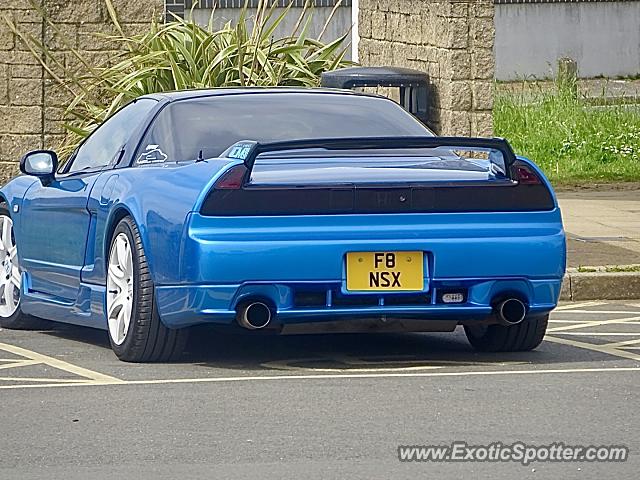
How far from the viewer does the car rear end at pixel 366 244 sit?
726 cm

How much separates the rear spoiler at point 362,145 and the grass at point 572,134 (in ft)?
35.5

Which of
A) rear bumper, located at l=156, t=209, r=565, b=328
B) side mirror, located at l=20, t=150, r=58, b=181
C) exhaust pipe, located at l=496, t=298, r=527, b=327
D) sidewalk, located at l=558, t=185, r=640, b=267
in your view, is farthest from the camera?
sidewalk, located at l=558, t=185, r=640, b=267

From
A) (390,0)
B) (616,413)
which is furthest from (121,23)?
(616,413)

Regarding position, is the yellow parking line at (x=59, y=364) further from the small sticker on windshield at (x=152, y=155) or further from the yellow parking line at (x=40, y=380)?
the small sticker on windshield at (x=152, y=155)

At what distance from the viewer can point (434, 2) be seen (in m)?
14.3

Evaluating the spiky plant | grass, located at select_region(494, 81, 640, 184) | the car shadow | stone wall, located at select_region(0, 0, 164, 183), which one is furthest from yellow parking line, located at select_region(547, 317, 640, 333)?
grass, located at select_region(494, 81, 640, 184)

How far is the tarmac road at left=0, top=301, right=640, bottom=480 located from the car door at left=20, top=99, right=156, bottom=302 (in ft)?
1.21

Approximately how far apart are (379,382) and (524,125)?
14.2 meters

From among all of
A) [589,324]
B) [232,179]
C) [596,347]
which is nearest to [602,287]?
[589,324]

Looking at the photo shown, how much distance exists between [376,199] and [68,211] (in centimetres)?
194

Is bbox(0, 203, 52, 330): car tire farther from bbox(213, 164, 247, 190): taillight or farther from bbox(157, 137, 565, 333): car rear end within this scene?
bbox(213, 164, 247, 190): taillight

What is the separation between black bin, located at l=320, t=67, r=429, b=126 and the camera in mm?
13992

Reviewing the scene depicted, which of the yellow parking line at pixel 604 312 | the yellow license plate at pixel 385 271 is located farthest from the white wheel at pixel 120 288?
the yellow parking line at pixel 604 312

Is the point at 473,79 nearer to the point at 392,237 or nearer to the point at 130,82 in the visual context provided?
the point at 130,82
